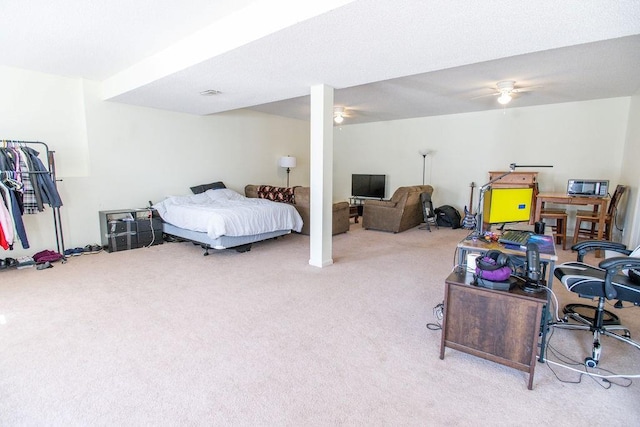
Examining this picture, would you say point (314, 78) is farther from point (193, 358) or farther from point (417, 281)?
point (193, 358)

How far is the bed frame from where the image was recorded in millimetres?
4352

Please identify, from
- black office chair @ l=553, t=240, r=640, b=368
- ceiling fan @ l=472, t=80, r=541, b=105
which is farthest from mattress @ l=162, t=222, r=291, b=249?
ceiling fan @ l=472, t=80, r=541, b=105

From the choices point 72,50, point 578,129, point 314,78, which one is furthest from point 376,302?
point 578,129

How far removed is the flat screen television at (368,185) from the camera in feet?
25.5

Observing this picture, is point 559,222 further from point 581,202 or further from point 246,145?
point 246,145

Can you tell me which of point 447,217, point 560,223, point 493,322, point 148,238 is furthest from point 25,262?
point 560,223

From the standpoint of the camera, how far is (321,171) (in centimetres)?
388

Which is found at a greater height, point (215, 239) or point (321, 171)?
point (321, 171)

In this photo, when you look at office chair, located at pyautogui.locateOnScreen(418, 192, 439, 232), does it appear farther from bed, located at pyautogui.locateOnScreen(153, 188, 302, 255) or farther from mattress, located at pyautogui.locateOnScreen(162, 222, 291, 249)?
mattress, located at pyautogui.locateOnScreen(162, 222, 291, 249)

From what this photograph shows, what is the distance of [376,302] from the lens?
298 cm

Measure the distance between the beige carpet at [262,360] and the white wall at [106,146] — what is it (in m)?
1.31

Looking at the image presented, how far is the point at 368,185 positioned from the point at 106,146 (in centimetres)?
535

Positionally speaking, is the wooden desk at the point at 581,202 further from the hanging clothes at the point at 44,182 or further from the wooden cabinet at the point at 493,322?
the hanging clothes at the point at 44,182

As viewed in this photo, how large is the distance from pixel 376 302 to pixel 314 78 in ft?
7.71
